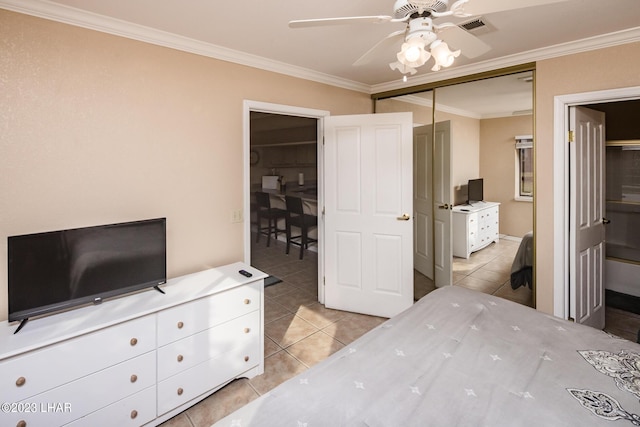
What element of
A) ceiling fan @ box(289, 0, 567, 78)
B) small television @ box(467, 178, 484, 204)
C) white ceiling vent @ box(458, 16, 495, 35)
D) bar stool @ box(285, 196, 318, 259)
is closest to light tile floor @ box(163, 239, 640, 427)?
small television @ box(467, 178, 484, 204)

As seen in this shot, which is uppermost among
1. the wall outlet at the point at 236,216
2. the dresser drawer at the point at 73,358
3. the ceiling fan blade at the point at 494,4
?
the ceiling fan blade at the point at 494,4

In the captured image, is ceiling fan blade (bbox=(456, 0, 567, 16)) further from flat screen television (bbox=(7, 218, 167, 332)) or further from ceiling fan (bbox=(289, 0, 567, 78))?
flat screen television (bbox=(7, 218, 167, 332))

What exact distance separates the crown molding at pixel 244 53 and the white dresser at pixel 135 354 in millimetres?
1745

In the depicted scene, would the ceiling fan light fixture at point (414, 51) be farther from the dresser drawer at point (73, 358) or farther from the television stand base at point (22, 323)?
the television stand base at point (22, 323)

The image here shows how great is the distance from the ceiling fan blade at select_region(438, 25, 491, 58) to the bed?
145cm

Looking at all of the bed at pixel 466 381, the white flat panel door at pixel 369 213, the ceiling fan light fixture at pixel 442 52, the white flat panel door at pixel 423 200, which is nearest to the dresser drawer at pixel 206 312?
the bed at pixel 466 381

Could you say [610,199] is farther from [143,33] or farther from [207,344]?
[143,33]

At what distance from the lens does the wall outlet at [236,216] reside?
2.74 m

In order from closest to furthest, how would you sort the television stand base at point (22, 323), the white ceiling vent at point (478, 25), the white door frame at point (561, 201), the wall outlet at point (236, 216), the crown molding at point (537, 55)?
the television stand base at point (22, 323), the white ceiling vent at point (478, 25), the crown molding at point (537, 55), the white door frame at point (561, 201), the wall outlet at point (236, 216)

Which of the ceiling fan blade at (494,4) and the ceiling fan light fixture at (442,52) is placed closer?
the ceiling fan blade at (494,4)

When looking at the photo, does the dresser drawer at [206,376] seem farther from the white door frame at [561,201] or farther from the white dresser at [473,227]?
the white door frame at [561,201]

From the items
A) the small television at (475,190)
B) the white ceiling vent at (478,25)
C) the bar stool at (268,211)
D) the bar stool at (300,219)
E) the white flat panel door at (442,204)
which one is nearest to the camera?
the white ceiling vent at (478,25)

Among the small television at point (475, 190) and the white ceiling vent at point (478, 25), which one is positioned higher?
the white ceiling vent at point (478, 25)

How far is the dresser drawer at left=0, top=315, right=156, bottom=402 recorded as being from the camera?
1423 mm
